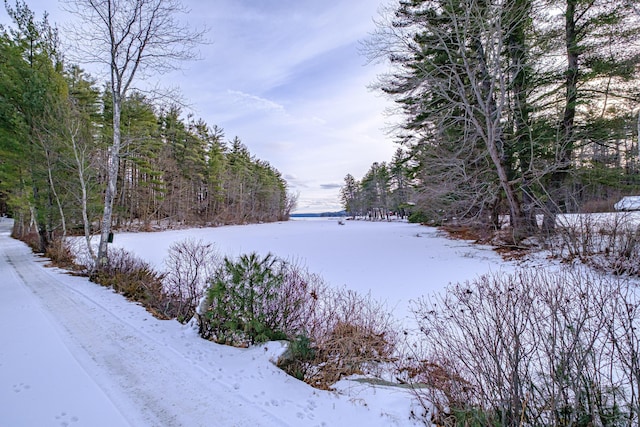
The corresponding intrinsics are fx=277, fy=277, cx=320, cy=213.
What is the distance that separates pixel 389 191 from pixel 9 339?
53.0 metres

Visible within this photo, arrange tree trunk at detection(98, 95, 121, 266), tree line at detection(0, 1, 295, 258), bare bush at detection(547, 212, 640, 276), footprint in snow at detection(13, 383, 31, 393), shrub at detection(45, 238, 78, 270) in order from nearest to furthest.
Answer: footprint in snow at detection(13, 383, 31, 393) < bare bush at detection(547, 212, 640, 276) < tree trunk at detection(98, 95, 121, 266) < shrub at detection(45, 238, 78, 270) < tree line at detection(0, 1, 295, 258)

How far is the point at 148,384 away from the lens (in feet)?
8.16

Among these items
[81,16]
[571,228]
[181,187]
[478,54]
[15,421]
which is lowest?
[15,421]

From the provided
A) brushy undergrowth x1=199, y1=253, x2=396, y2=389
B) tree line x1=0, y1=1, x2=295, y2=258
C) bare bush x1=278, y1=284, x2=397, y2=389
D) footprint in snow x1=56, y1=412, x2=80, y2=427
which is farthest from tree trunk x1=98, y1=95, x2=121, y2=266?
bare bush x1=278, y1=284, x2=397, y2=389

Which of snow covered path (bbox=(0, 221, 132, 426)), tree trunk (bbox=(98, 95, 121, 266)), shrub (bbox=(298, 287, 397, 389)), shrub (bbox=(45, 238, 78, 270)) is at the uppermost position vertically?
tree trunk (bbox=(98, 95, 121, 266))

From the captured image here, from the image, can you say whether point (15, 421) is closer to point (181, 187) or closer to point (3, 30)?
point (3, 30)

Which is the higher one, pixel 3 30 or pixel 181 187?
pixel 3 30

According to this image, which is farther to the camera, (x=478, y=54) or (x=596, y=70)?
(x=478, y=54)

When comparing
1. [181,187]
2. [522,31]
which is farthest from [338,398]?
[181,187]

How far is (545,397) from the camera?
197cm

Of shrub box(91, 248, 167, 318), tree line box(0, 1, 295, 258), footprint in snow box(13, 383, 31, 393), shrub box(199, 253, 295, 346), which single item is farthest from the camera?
tree line box(0, 1, 295, 258)

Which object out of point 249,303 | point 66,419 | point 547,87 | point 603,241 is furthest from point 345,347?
point 547,87

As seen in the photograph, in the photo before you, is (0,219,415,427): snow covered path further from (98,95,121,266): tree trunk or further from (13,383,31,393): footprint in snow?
(98,95,121,266): tree trunk

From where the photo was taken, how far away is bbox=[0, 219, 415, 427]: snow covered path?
82.7 inches
